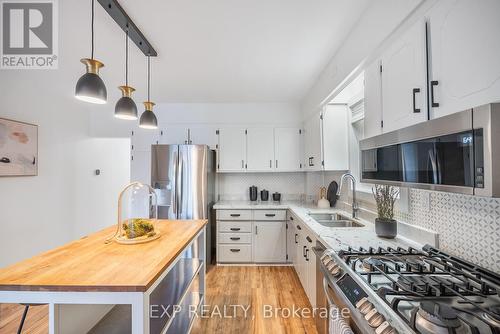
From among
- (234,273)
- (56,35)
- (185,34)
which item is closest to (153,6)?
(185,34)

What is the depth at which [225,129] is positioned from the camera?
374cm

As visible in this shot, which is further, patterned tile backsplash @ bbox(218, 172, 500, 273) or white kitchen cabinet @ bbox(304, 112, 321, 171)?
white kitchen cabinet @ bbox(304, 112, 321, 171)

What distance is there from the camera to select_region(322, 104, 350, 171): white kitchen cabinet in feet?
8.96

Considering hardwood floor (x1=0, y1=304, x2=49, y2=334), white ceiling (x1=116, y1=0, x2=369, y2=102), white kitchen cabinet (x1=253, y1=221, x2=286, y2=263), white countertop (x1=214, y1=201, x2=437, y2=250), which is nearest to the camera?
white countertop (x1=214, y1=201, x2=437, y2=250)

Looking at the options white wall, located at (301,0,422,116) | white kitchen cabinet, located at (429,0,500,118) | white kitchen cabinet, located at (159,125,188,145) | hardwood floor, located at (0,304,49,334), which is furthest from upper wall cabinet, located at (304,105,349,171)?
hardwood floor, located at (0,304,49,334)

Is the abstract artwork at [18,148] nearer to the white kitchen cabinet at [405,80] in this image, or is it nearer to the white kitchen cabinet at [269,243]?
the white kitchen cabinet at [269,243]

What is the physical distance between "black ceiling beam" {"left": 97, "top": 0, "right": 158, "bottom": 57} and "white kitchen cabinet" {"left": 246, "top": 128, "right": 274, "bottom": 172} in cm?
193

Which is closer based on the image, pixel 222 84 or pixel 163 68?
pixel 163 68

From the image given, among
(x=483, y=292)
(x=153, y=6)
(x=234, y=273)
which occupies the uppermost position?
(x=153, y=6)

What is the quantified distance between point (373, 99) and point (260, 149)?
2.35m

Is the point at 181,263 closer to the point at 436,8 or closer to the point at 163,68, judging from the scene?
the point at 163,68

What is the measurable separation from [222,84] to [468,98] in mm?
2676

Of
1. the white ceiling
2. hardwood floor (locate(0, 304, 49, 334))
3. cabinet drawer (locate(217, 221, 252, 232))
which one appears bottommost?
hardwood floor (locate(0, 304, 49, 334))

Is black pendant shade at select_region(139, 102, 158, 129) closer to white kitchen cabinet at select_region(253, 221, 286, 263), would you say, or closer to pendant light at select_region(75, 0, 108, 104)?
pendant light at select_region(75, 0, 108, 104)
